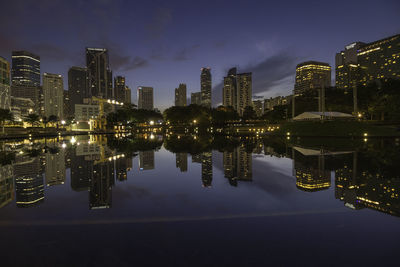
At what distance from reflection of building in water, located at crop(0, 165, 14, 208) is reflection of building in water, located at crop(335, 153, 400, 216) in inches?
406

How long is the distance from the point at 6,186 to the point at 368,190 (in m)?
13.3

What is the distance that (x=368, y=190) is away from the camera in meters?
7.34

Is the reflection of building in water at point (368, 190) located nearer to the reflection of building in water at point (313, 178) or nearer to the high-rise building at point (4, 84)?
the reflection of building in water at point (313, 178)

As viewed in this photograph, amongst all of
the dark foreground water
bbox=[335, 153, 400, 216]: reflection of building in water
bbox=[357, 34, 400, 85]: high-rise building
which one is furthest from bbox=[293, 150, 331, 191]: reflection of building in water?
bbox=[357, 34, 400, 85]: high-rise building

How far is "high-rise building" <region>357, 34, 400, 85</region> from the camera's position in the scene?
143m

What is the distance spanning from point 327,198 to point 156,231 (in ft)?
17.5

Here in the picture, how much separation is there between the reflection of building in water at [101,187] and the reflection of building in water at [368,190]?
7.20m

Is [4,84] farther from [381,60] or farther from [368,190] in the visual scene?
[381,60]

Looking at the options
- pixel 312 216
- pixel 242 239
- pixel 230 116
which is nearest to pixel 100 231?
pixel 242 239

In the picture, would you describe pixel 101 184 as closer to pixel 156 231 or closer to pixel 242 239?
pixel 156 231

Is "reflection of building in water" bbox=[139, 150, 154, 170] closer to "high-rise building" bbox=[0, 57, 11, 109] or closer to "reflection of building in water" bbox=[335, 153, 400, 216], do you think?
"reflection of building in water" bbox=[335, 153, 400, 216]

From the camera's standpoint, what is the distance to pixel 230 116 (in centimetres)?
10519

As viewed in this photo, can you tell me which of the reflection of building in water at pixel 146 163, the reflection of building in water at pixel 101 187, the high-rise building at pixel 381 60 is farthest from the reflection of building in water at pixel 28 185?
the high-rise building at pixel 381 60

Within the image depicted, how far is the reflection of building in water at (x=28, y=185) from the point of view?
270 inches
